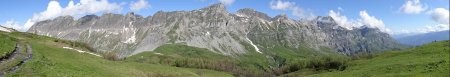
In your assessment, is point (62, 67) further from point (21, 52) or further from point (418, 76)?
point (418, 76)

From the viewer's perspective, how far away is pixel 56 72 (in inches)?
1852

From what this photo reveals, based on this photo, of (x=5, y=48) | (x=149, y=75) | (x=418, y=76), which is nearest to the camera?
(x=418, y=76)

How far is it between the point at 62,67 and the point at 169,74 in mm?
32684

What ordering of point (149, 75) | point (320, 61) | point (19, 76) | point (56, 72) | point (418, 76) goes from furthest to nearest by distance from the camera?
point (320, 61), point (149, 75), point (418, 76), point (56, 72), point (19, 76)

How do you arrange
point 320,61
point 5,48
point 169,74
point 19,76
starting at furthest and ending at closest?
point 320,61 < point 169,74 < point 5,48 < point 19,76

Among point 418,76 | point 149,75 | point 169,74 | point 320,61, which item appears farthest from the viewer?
point 320,61

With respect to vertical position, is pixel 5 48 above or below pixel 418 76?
above

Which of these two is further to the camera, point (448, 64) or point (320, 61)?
point (320, 61)

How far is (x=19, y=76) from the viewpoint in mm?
42594

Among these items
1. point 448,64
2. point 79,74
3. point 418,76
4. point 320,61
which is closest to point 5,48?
point 79,74

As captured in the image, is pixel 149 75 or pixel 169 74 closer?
pixel 149 75

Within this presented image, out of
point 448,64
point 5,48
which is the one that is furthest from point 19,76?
point 448,64

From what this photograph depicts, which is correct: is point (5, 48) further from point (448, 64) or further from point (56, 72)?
point (448, 64)

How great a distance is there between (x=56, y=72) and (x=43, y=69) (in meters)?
2.33
